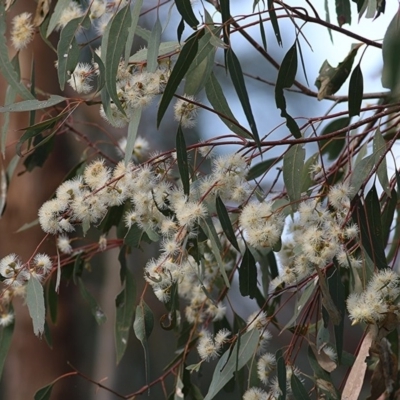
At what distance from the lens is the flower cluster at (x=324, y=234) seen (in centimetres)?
99

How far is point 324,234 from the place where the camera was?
39.4 inches

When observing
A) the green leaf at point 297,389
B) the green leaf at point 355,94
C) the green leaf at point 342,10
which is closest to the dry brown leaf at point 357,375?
the green leaf at point 297,389

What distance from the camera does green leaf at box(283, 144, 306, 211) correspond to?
1.13 meters

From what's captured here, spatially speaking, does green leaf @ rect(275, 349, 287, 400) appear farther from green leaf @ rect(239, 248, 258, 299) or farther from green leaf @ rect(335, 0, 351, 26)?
green leaf @ rect(335, 0, 351, 26)

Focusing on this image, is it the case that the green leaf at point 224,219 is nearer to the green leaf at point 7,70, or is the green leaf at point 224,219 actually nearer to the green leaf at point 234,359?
the green leaf at point 234,359

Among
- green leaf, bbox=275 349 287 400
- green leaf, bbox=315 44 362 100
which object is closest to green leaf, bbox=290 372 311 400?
green leaf, bbox=275 349 287 400

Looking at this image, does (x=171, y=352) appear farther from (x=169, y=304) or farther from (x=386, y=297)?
(x=386, y=297)

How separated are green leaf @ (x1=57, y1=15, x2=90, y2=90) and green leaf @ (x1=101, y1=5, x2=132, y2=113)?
0.04 meters

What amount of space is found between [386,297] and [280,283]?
0.75ft

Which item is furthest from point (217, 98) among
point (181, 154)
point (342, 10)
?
point (342, 10)

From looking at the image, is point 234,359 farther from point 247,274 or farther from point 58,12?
point 58,12

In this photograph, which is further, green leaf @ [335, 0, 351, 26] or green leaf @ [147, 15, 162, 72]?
green leaf @ [335, 0, 351, 26]

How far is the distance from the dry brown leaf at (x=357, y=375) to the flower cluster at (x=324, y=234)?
0.38ft

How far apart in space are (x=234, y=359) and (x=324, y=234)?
0.79 feet
